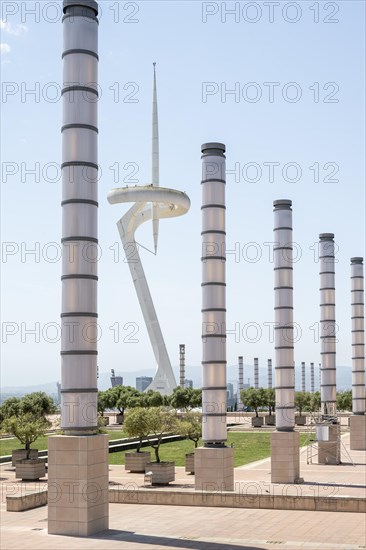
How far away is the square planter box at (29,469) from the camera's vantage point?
35.2 meters

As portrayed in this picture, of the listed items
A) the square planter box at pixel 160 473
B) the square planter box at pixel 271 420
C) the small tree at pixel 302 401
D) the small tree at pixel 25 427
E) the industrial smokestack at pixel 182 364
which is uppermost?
the industrial smokestack at pixel 182 364

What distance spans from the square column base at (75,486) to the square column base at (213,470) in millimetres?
7182

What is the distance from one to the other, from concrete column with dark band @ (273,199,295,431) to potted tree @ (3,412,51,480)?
10400 millimetres

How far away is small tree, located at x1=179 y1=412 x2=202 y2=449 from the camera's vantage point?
34.6 m

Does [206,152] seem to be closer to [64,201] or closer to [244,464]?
[64,201]

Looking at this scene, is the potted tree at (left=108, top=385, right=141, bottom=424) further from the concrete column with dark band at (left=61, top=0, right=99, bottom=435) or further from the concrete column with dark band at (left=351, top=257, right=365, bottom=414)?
the concrete column with dark band at (left=61, top=0, right=99, bottom=435)

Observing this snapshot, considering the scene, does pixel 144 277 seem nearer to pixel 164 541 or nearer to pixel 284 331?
pixel 284 331

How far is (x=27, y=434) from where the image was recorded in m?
37.1

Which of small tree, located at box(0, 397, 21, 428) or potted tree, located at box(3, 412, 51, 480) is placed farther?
small tree, located at box(0, 397, 21, 428)

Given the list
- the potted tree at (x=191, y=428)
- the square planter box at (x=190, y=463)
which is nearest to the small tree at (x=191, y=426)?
the potted tree at (x=191, y=428)

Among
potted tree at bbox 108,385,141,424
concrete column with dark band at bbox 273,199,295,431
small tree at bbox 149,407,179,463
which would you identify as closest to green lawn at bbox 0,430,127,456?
potted tree at bbox 108,385,141,424

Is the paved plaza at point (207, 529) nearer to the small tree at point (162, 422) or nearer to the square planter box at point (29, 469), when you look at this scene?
the square planter box at point (29, 469)

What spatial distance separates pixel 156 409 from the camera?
3534cm

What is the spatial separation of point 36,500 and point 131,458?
10579 mm
